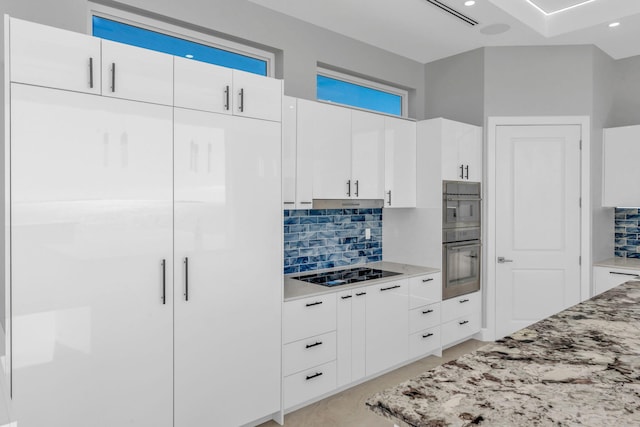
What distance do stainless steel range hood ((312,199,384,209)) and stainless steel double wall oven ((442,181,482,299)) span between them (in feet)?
2.19

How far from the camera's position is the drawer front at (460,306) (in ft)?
13.3

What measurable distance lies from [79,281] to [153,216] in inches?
17.6

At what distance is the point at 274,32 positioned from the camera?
3494 millimetres

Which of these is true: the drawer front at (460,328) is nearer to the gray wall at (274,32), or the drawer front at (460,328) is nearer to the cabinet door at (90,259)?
the gray wall at (274,32)

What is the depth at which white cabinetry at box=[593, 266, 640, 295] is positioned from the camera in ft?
13.3

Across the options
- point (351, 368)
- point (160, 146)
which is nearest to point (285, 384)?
point (351, 368)

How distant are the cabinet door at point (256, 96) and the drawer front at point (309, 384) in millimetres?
1686

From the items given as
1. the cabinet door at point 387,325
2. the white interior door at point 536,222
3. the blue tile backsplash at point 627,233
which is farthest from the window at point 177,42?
the blue tile backsplash at point 627,233

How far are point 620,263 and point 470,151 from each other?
183cm

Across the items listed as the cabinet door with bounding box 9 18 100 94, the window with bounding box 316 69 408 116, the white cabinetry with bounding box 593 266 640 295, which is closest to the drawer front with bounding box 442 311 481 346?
the white cabinetry with bounding box 593 266 640 295

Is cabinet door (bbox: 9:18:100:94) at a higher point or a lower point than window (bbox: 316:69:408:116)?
lower

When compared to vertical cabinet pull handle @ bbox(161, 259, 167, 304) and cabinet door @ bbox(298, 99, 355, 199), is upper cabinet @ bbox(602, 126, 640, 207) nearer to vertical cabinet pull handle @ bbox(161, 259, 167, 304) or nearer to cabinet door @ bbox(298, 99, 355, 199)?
cabinet door @ bbox(298, 99, 355, 199)

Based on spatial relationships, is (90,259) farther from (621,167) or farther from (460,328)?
(621,167)

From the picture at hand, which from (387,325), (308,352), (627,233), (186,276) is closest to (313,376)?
(308,352)
